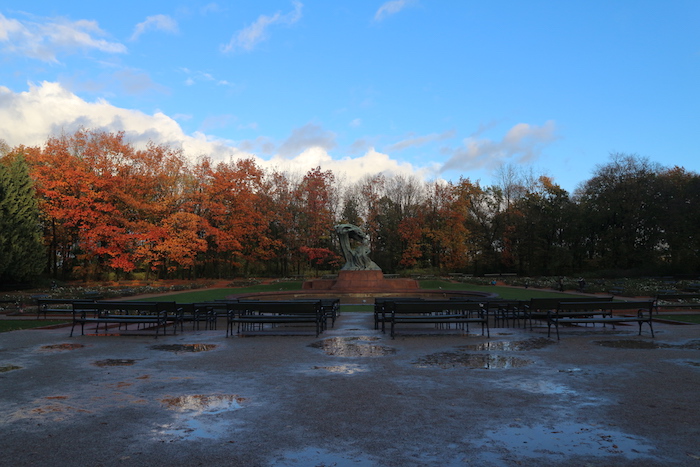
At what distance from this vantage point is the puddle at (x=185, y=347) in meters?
9.98

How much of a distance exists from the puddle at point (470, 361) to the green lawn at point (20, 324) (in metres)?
11.5

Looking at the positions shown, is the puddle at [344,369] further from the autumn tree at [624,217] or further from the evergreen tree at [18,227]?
the autumn tree at [624,217]

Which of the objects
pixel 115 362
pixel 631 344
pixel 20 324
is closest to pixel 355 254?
pixel 20 324

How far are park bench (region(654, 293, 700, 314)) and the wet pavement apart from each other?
8.61m

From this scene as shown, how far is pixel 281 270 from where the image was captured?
5281 centimetres

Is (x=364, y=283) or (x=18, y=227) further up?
(x=18, y=227)

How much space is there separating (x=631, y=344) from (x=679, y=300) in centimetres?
1298

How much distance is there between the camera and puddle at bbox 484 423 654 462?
14.1 feet

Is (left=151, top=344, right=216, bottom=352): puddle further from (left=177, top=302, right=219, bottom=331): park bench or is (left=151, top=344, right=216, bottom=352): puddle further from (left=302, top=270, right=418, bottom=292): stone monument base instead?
(left=302, top=270, right=418, bottom=292): stone monument base

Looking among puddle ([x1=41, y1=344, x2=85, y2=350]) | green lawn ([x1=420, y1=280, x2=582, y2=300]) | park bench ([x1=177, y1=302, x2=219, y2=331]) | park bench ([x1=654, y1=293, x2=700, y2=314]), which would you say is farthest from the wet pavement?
green lawn ([x1=420, y1=280, x2=582, y2=300])

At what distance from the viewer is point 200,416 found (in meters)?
5.40

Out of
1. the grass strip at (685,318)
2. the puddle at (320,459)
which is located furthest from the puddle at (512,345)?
the grass strip at (685,318)

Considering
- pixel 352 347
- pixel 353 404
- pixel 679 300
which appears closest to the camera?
pixel 353 404

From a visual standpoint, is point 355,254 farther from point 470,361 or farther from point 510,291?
point 470,361
